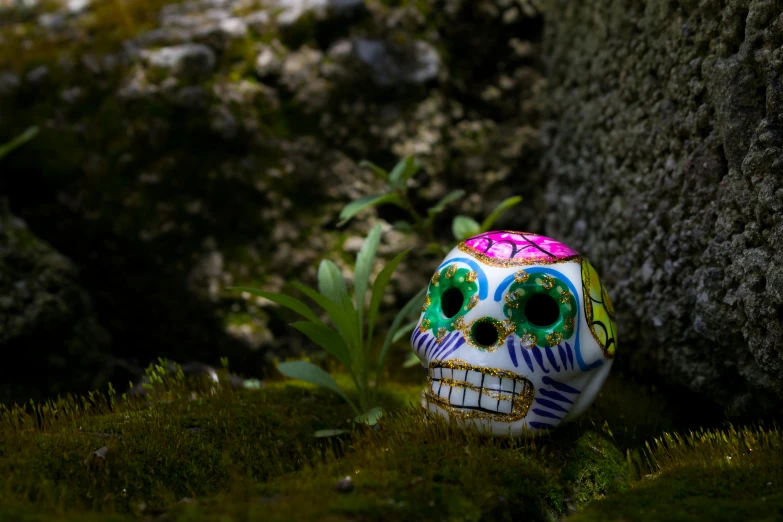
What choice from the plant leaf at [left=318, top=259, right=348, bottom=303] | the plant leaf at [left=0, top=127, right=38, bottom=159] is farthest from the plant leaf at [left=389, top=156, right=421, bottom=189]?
the plant leaf at [left=0, top=127, right=38, bottom=159]

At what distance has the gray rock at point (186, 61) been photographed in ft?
14.1

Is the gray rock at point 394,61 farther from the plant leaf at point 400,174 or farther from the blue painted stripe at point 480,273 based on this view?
the blue painted stripe at point 480,273

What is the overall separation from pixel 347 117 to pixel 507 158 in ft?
3.80

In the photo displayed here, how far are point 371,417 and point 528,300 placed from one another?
842 mm

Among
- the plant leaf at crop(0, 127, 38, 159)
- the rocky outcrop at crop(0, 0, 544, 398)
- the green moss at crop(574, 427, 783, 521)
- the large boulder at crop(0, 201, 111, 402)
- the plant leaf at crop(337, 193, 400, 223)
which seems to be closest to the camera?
the green moss at crop(574, 427, 783, 521)

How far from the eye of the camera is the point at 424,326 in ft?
8.33

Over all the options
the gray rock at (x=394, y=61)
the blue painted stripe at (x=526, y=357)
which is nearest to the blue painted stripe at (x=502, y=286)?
the blue painted stripe at (x=526, y=357)

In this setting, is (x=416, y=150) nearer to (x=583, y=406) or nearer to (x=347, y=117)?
(x=347, y=117)

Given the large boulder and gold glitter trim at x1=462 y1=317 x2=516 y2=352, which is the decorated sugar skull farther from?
the large boulder

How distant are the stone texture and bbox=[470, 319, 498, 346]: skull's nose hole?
912 millimetres

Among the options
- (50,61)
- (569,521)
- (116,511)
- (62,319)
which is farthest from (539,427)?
(50,61)

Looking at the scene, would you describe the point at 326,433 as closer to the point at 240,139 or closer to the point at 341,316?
the point at 341,316

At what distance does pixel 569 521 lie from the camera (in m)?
1.94

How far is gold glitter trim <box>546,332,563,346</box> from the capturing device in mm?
2354
